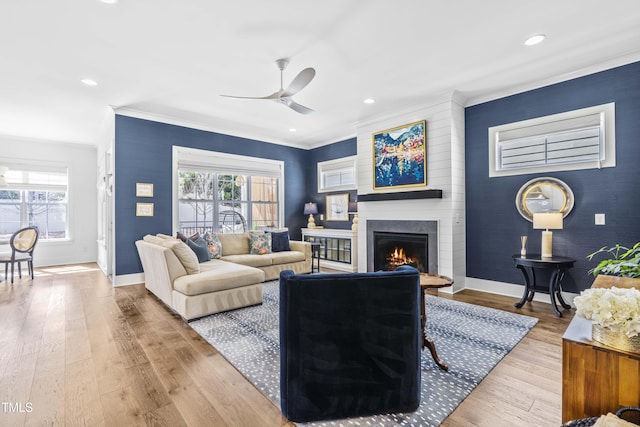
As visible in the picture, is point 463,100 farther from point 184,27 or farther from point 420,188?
point 184,27

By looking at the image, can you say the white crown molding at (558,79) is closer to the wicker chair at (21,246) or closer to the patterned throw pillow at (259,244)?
the patterned throw pillow at (259,244)

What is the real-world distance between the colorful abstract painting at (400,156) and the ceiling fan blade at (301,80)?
231cm

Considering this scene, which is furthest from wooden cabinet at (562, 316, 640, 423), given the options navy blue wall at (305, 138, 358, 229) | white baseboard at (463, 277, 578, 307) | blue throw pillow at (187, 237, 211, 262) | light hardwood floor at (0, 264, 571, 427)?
navy blue wall at (305, 138, 358, 229)

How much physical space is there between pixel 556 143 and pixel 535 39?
144 cm

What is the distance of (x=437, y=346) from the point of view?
2.62 m

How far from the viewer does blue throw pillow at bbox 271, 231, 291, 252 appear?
559cm

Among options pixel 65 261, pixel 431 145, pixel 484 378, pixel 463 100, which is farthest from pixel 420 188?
pixel 65 261

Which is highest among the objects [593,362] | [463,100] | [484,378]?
[463,100]

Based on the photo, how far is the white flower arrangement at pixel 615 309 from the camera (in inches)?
42.0

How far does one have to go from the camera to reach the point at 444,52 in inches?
127

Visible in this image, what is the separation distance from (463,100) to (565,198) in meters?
1.91

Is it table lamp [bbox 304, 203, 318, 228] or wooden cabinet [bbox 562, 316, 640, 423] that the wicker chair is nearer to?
table lamp [bbox 304, 203, 318, 228]

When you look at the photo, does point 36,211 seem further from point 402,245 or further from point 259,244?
point 402,245

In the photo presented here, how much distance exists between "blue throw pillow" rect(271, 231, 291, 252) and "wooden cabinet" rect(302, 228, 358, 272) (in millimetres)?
1092
